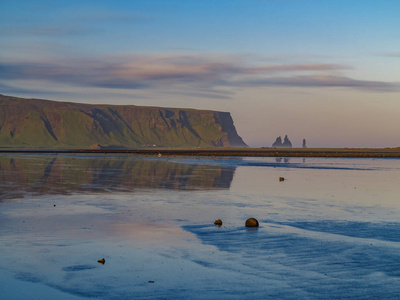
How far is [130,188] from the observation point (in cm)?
3372

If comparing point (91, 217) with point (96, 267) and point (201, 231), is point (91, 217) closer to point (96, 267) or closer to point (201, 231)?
point (201, 231)

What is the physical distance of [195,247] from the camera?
51.2 ft

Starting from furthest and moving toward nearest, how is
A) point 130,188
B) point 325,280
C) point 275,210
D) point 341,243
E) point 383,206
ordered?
point 130,188 < point 383,206 < point 275,210 < point 341,243 < point 325,280

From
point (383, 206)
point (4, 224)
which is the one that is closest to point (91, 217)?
point (4, 224)

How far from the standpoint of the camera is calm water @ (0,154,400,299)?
1156cm

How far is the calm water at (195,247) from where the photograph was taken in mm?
11562

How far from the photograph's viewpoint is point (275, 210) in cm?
2392

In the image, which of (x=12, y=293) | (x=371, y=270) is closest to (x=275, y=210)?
(x=371, y=270)

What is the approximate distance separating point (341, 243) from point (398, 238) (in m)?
2.32

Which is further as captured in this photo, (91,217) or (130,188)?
(130,188)

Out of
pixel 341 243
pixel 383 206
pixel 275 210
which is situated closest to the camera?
pixel 341 243

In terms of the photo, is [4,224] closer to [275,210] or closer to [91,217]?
[91,217]

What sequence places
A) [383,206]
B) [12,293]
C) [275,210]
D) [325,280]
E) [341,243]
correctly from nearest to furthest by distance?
[12,293] → [325,280] → [341,243] → [275,210] → [383,206]

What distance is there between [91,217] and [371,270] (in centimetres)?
1189
